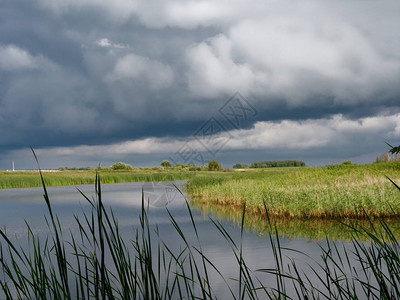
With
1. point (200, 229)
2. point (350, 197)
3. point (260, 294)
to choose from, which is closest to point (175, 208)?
point (200, 229)

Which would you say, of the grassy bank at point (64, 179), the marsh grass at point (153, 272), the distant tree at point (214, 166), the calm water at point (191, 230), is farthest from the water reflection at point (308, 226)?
the distant tree at point (214, 166)

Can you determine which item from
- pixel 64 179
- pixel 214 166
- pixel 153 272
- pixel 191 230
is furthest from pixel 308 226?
pixel 214 166

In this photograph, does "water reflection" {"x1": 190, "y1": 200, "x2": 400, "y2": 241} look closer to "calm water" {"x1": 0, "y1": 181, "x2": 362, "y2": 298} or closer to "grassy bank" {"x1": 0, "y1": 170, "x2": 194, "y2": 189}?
"calm water" {"x1": 0, "y1": 181, "x2": 362, "y2": 298}

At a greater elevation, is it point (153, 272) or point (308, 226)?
point (153, 272)

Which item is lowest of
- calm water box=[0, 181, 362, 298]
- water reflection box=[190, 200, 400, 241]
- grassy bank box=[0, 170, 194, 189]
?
calm water box=[0, 181, 362, 298]

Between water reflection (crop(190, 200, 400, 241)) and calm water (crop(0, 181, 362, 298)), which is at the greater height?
water reflection (crop(190, 200, 400, 241))

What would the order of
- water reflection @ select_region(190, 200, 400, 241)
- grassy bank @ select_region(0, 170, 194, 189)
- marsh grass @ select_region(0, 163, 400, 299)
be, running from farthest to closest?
grassy bank @ select_region(0, 170, 194, 189) < water reflection @ select_region(190, 200, 400, 241) < marsh grass @ select_region(0, 163, 400, 299)

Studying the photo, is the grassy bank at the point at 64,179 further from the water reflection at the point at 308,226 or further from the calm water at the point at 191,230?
the water reflection at the point at 308,226

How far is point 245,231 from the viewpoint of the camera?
10.3m

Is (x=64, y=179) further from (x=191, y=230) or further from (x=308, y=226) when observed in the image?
(x=308, y=226)

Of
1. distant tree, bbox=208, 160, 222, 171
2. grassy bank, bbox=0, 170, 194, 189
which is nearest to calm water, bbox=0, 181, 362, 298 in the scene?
grassy bank, bbox=0, 170, 194, 189

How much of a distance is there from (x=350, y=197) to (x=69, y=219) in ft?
38.0

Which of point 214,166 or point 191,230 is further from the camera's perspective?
point 214,166

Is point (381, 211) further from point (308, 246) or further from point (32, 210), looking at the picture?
point (32, 210)
